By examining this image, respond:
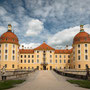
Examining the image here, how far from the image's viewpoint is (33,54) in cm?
5366

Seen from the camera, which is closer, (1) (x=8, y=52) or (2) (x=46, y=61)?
(1) (x=8, y=52)

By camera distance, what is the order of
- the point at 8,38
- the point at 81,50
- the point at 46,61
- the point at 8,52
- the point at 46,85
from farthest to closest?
1. the point at 46,61
2. the point at 81,50
3. the point at 8,38
4. the point at 8,52
5. the point at 46,85

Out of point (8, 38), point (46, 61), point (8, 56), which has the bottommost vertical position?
point (46, 61)

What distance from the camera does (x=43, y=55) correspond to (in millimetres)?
52562

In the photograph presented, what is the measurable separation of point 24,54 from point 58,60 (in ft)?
57.6

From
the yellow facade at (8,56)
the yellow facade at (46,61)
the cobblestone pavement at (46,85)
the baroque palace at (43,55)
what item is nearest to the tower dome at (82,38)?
the baroque palace at (43,55)

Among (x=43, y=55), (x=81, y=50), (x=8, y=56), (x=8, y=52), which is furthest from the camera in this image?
(x=43, y=55)

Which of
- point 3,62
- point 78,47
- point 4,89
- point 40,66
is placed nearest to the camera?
point 4,89

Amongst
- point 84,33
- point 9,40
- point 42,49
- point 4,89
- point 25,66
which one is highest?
point 84,33

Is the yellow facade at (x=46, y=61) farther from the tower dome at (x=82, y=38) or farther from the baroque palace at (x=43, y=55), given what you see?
the tower dome at (x=82, y=38)

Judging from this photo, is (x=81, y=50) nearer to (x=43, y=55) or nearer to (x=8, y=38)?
(x=43, y=55)

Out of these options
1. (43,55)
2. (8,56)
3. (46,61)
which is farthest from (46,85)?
(43,55)

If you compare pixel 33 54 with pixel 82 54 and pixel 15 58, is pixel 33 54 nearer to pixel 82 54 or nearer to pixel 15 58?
pixel 15 58

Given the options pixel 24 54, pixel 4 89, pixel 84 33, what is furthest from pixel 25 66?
pixel 4 89
